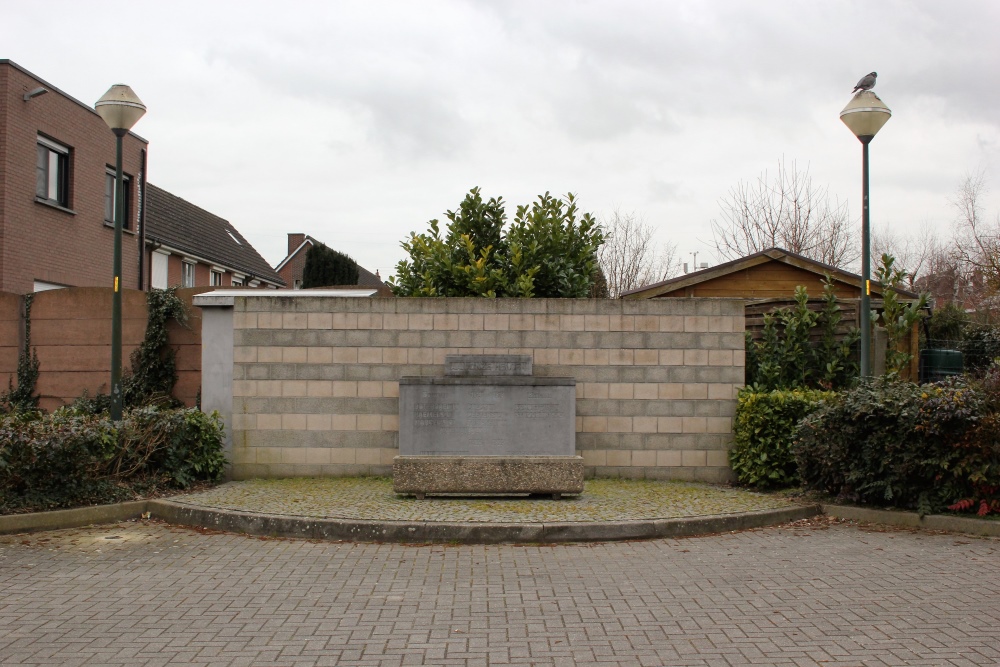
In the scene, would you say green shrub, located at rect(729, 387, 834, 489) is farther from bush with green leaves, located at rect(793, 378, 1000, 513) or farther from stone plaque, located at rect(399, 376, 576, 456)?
stone plaque, located at rect(399, 376, 576, 456)

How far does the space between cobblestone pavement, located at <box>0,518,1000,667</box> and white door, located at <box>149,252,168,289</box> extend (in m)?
18.8

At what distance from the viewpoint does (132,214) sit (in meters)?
22.8

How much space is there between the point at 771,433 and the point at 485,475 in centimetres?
354

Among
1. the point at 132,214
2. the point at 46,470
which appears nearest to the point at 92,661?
the point at 46,470

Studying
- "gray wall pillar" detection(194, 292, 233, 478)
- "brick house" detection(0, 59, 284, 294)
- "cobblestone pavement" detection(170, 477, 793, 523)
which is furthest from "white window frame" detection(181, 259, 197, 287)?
"cobblestone pavement" detection(170, 477, 793, 523)

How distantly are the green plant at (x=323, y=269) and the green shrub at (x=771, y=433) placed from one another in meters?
16.4

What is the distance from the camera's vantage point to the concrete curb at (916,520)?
8.07 metres

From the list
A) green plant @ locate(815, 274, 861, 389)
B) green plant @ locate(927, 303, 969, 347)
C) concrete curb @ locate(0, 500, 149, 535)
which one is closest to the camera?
concrete curb @ locate(0, 500, 149, 535)

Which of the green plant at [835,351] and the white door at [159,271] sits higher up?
the white door at [159,271]

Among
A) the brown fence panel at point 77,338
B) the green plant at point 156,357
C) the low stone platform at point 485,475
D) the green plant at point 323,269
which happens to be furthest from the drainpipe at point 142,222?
the low stone platform at point 485,475

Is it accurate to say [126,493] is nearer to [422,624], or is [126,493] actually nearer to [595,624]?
[422,624]

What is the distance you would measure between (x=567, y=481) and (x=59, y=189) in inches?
643

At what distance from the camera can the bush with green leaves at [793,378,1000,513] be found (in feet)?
27.0

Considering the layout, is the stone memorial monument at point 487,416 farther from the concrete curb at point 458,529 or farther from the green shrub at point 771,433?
the concrete curb at point 458,529
